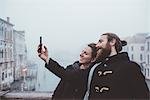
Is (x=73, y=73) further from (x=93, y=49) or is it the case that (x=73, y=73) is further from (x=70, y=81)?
(x=93, y=49)

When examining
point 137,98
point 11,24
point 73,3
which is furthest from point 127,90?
point 11,24

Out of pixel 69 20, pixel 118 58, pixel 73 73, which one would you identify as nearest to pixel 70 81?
pixel 73 73

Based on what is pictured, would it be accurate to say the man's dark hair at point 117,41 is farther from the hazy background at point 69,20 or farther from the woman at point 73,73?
the woman at point 73,73

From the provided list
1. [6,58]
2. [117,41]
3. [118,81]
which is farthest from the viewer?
[6,58]

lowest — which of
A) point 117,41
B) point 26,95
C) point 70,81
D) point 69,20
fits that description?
point 26,95

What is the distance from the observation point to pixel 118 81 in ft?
7.76

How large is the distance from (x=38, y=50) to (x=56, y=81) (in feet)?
1.14

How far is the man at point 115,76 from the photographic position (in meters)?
2.36

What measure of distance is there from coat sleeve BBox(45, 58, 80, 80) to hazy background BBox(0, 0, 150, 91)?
0.05 meters

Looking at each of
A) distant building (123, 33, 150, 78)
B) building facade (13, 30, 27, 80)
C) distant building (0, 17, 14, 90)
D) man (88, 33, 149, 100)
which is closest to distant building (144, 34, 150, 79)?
distant building (123, 33, 150, 78)

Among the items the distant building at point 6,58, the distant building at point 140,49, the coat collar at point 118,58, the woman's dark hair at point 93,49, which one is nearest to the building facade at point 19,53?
the distant building at point 6,58

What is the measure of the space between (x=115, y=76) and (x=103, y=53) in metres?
0.25

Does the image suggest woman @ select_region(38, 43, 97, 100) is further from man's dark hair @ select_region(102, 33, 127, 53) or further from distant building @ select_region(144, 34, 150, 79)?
distant building @ select_region(144, 34, 150, 79)

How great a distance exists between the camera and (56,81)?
2539 mm
